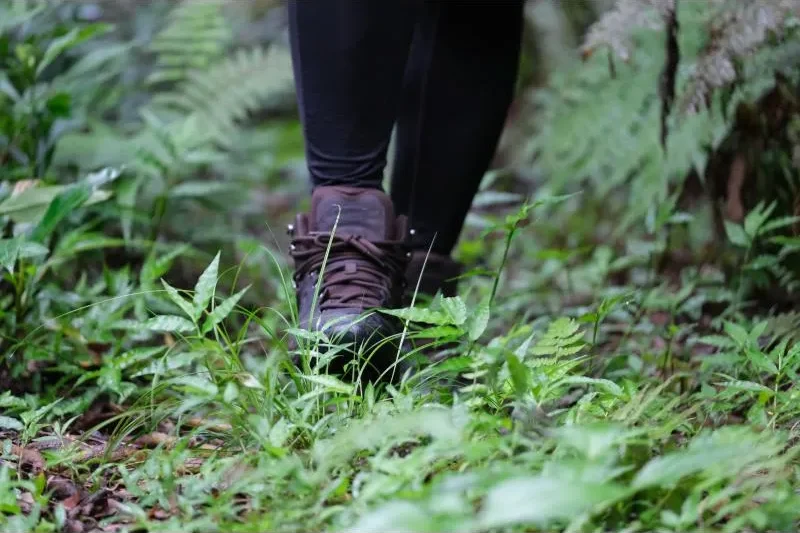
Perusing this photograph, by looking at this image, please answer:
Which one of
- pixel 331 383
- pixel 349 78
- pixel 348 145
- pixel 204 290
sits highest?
pixel 349 78

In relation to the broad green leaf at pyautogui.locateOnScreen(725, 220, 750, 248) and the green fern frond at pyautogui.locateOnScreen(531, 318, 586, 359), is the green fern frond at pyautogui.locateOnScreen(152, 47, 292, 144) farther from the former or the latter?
the green fern frond at pyautogui.locateOnScreen(531, 318, 586, 359)

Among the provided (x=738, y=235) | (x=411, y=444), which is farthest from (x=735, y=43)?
(x=411, y=444)

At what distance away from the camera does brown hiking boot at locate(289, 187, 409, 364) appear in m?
1.50

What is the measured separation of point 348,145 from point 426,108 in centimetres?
31

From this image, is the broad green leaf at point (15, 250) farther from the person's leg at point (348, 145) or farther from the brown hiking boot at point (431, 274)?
the brown hiking boot at point (431, 274)

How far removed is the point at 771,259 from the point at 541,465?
102 cm

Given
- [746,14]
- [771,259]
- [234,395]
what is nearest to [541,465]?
[234,395]

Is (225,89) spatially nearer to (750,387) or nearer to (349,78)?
(349,78)

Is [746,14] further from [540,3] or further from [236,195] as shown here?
[540,3]

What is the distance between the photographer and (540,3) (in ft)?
14.2

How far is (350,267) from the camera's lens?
1520mm

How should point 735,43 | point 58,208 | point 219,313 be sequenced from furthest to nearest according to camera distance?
point 735,43, point 58,208, point 219,313

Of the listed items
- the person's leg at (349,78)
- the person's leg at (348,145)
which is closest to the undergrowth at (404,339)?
the person's leg at (348,145)

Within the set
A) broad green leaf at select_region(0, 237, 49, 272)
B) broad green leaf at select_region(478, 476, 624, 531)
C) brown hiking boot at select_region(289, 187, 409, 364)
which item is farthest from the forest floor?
broad green leaf at select_region(0, 237, 49, 272)
